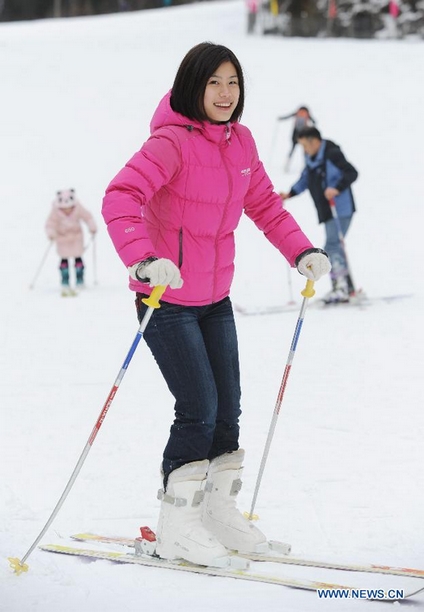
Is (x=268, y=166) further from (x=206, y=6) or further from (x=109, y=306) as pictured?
(x=206, y=6)

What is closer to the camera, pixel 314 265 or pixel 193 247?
pixel 193 247

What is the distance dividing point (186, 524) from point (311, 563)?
1.45 ft

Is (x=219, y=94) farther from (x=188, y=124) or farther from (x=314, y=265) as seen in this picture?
(x=314, y=265)

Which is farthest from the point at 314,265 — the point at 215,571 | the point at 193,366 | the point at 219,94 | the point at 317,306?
the point at 317,306

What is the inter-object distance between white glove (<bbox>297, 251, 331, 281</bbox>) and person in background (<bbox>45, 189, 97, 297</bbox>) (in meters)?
6.92

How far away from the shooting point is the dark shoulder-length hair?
330 centimetres

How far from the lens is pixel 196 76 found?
330 cm

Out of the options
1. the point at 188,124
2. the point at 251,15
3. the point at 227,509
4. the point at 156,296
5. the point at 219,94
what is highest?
the point at 251,15

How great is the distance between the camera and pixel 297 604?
9.95 ft

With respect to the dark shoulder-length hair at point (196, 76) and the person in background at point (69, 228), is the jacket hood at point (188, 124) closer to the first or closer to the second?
the dark shoulder-length hair at point (196, 76)

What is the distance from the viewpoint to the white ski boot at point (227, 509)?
11.7 ft

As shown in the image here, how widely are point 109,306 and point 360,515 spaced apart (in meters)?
5.63

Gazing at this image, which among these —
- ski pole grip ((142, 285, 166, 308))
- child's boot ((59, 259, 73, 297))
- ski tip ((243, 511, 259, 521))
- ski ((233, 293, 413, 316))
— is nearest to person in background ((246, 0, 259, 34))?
child's boot ((59, 259, 73, 297))

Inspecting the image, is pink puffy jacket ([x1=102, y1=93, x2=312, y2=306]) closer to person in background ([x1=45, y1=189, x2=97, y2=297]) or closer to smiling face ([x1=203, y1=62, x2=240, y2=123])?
smiling face ([x1=203, y1=62, x2=240, y2=123])
